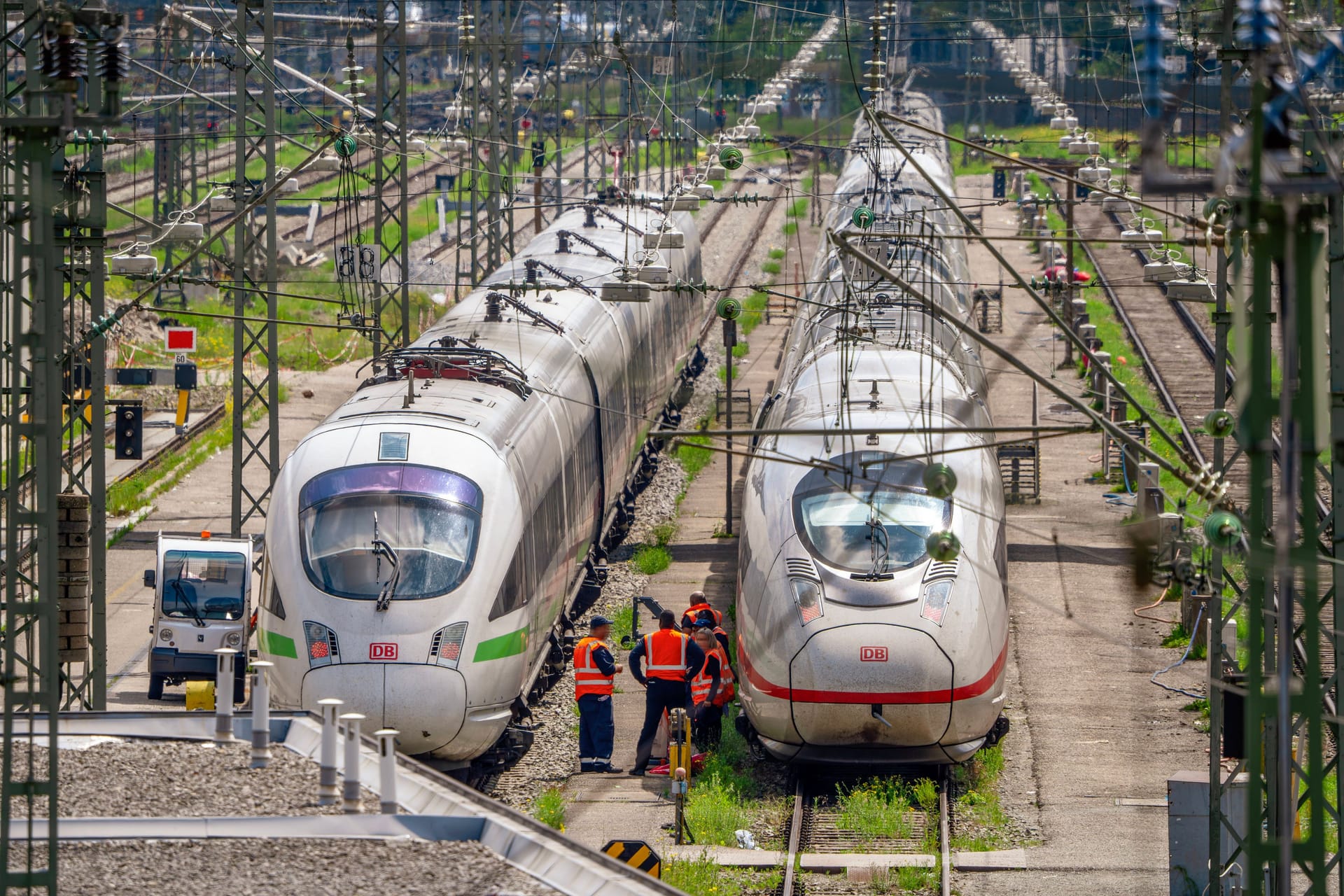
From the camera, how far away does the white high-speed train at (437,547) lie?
13.9 m

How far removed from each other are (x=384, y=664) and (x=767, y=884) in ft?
10.7

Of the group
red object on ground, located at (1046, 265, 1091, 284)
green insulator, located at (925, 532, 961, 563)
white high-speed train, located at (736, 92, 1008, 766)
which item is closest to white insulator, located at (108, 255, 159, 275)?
white high-speed train, located at (736, 92, 1008, 766)

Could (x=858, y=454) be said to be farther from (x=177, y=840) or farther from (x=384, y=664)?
(x=177, y=840)

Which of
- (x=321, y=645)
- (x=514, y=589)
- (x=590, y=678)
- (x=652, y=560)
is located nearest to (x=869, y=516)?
(x=590, y=678)

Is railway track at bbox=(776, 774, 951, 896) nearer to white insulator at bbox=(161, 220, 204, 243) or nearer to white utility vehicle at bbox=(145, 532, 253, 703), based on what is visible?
white utility vehicle at bbox=(145, 532, 253, 703)

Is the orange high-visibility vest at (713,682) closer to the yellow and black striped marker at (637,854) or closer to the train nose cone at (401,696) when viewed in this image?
the train nose cone at (401,696)

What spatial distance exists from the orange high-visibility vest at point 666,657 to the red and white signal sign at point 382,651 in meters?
2.90

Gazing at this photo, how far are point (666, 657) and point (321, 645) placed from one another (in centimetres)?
337

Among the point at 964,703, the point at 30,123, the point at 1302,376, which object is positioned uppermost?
the point at 30,123

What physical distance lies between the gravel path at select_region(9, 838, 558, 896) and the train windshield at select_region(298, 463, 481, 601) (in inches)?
181

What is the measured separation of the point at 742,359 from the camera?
124 ft

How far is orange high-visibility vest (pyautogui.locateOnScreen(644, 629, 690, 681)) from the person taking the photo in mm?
16031

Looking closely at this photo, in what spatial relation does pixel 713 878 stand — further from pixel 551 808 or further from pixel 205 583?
pixel 205 583

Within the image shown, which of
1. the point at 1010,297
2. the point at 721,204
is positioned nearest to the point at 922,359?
the point at 1010,297
